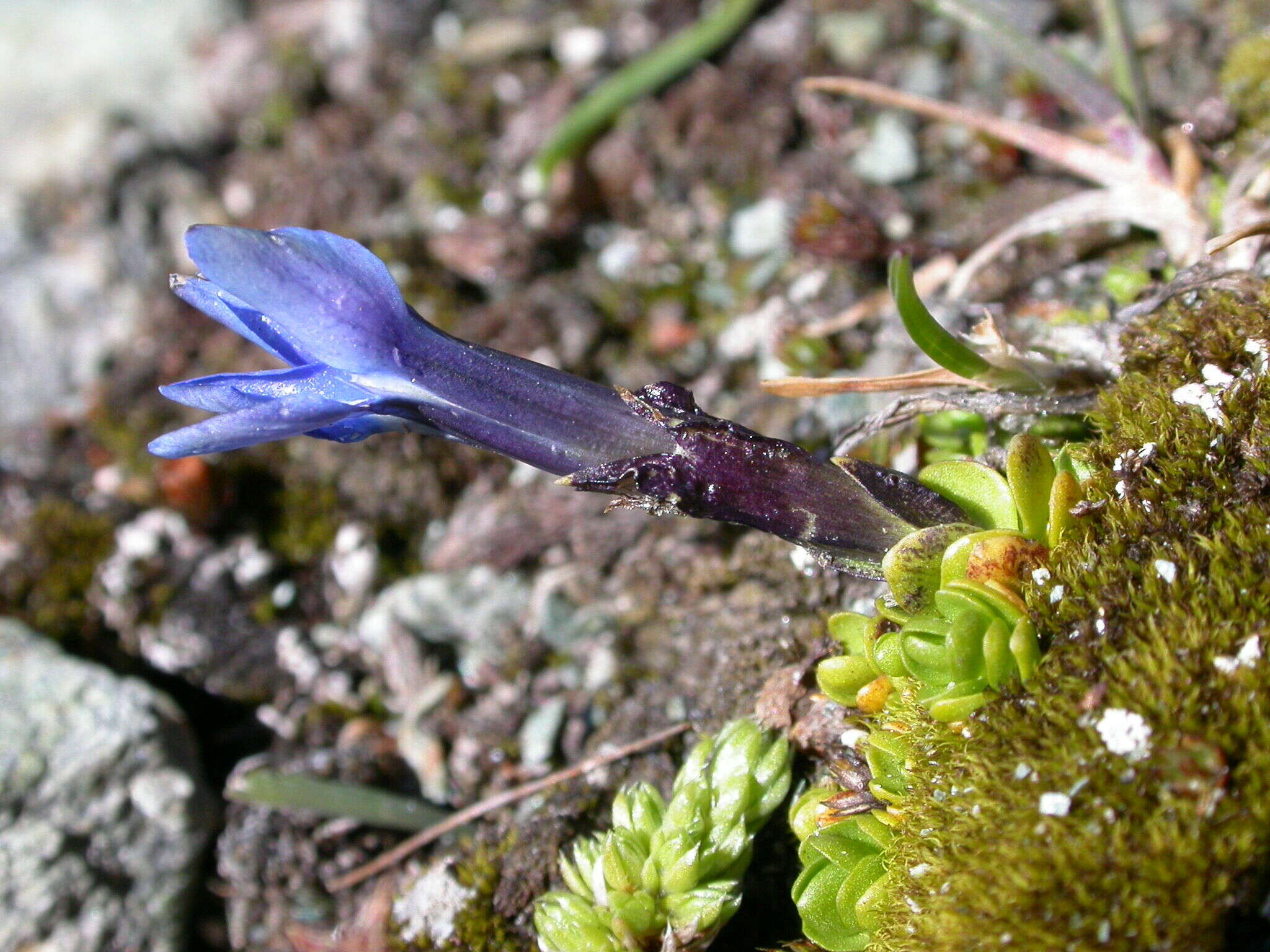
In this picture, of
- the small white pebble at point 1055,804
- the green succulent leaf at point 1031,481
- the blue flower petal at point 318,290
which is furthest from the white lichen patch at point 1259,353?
the blue flower petal at point 318,290

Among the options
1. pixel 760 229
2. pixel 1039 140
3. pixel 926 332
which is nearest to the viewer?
pixel 926 332

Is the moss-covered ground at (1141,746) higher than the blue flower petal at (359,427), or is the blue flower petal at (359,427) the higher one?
the blue flower petal at (359,427)

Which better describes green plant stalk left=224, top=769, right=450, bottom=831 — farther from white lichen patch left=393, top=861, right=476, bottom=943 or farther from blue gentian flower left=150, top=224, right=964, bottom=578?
blue gentian flower left=150, top=224, right=964, bottom=578

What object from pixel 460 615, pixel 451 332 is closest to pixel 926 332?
pixel 460 615

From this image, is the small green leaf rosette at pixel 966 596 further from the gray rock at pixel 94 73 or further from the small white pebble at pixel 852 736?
the gray rock at pixel 94 73

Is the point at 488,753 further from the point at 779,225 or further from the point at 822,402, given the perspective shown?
the point at 779,225

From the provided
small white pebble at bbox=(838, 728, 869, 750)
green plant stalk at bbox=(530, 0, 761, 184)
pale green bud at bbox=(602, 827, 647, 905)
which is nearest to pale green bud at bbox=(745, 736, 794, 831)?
small white pebble at bbox=(838, 728, 869, 750)

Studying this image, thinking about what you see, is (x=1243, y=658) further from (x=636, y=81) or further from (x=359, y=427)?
(x=636, y=81)
